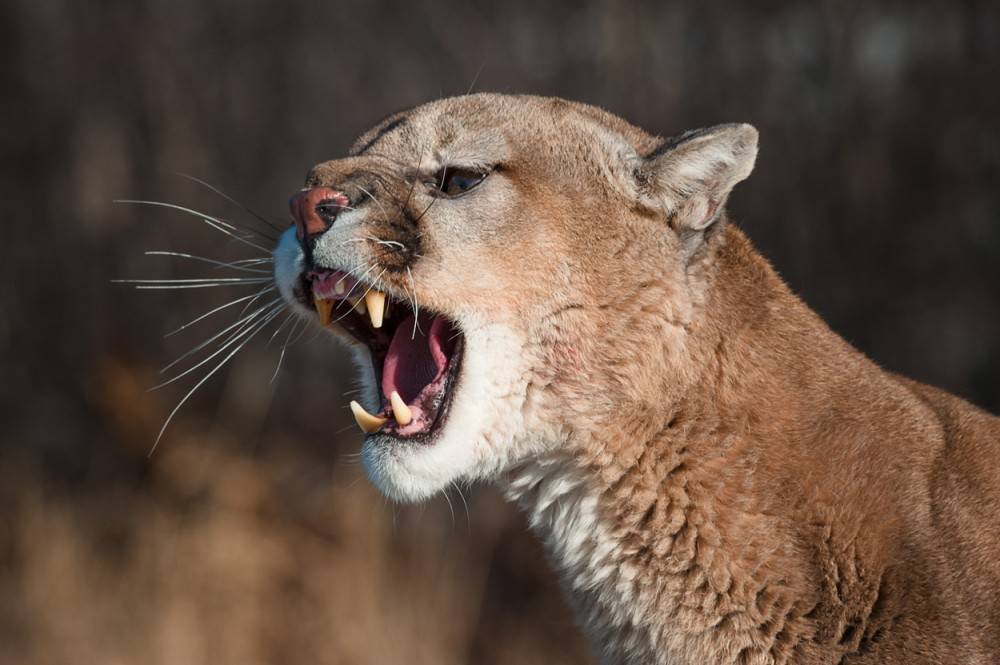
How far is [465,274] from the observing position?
3.81 m

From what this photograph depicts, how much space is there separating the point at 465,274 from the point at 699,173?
81 centimetres

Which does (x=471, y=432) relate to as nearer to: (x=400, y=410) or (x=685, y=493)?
(x=400, y=410)

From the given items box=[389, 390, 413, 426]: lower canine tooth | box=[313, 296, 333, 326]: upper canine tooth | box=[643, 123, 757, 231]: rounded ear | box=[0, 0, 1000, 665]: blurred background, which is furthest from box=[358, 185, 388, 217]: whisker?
box=[0, 0, 1000, 665]: blurred background

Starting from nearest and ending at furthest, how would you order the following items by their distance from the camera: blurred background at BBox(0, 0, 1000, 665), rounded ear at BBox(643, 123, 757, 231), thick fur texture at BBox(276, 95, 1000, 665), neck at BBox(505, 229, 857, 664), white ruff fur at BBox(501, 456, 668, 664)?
thick fur texture at BBox(276, 95, 1000, 665) → neck at BBox(505, 229, 857, 664) → white ruff fur at BBox(501, 456, 668, 664) → rounded ear at BBox(643, 123, 757, 231) → blurred background at BBox(0, 0, 1000, 665)

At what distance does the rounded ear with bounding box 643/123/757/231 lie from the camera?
3.93m

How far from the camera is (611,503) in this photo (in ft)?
12.4

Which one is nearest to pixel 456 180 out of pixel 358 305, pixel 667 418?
pixel 358 305

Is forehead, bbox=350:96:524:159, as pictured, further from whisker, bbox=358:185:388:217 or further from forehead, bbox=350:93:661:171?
whisker, bbox=358:185:388:217

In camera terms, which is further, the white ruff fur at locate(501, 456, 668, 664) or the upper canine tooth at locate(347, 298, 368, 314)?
the upper canine tooth at locate(347, 298, 368, 314)

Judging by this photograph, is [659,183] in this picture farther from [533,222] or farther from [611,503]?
[611,503]

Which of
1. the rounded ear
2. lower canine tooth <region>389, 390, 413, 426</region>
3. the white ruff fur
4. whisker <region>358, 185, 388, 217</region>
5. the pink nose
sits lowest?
the white ruff fur

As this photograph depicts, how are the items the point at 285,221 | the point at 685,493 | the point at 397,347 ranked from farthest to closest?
1. the point at 285,221
2. the point at 397,347
3. the point at 685,493

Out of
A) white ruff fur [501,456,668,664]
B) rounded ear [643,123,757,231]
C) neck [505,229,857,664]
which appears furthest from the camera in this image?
rounded ear [643,123,757,231]

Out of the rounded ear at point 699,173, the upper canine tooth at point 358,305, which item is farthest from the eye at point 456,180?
the rounded ear at point 699,173
